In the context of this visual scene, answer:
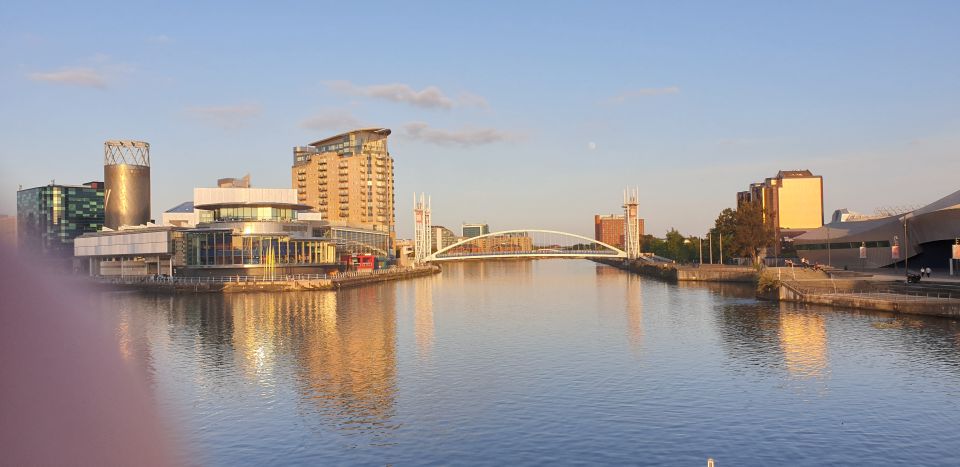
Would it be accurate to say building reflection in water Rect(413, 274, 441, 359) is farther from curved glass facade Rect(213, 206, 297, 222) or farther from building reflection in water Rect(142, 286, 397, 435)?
curved glass facade Rect(213, 206, 297, 222)

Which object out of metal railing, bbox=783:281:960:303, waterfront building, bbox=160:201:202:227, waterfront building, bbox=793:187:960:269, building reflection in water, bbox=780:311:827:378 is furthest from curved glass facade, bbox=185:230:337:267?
waterfront building, bbox=793:187:960:269

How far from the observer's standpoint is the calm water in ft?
77.4

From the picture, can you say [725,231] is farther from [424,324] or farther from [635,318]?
[424,324]

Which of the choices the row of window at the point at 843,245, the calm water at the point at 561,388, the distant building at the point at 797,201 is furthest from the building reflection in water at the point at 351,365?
the distant building at the point at 797,201

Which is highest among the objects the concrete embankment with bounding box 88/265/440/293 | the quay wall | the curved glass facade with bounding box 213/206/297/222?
the curved glass facade with bounding box 213/206/297/222

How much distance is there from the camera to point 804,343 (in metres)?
44.3

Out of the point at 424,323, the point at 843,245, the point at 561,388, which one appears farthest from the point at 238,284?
the point at 843,245

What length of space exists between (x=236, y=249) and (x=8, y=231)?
103 m

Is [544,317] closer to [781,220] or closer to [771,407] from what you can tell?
[771,407]

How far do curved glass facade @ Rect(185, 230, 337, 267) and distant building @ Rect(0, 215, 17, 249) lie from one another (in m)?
101

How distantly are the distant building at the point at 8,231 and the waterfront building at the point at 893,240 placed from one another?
76.3 meters

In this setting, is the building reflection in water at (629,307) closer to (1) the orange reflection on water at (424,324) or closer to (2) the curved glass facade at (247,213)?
(1) the orange reflection on water at (424,324)

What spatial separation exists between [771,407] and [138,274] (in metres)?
116

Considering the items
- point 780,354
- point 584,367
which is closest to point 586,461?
point 584,367
